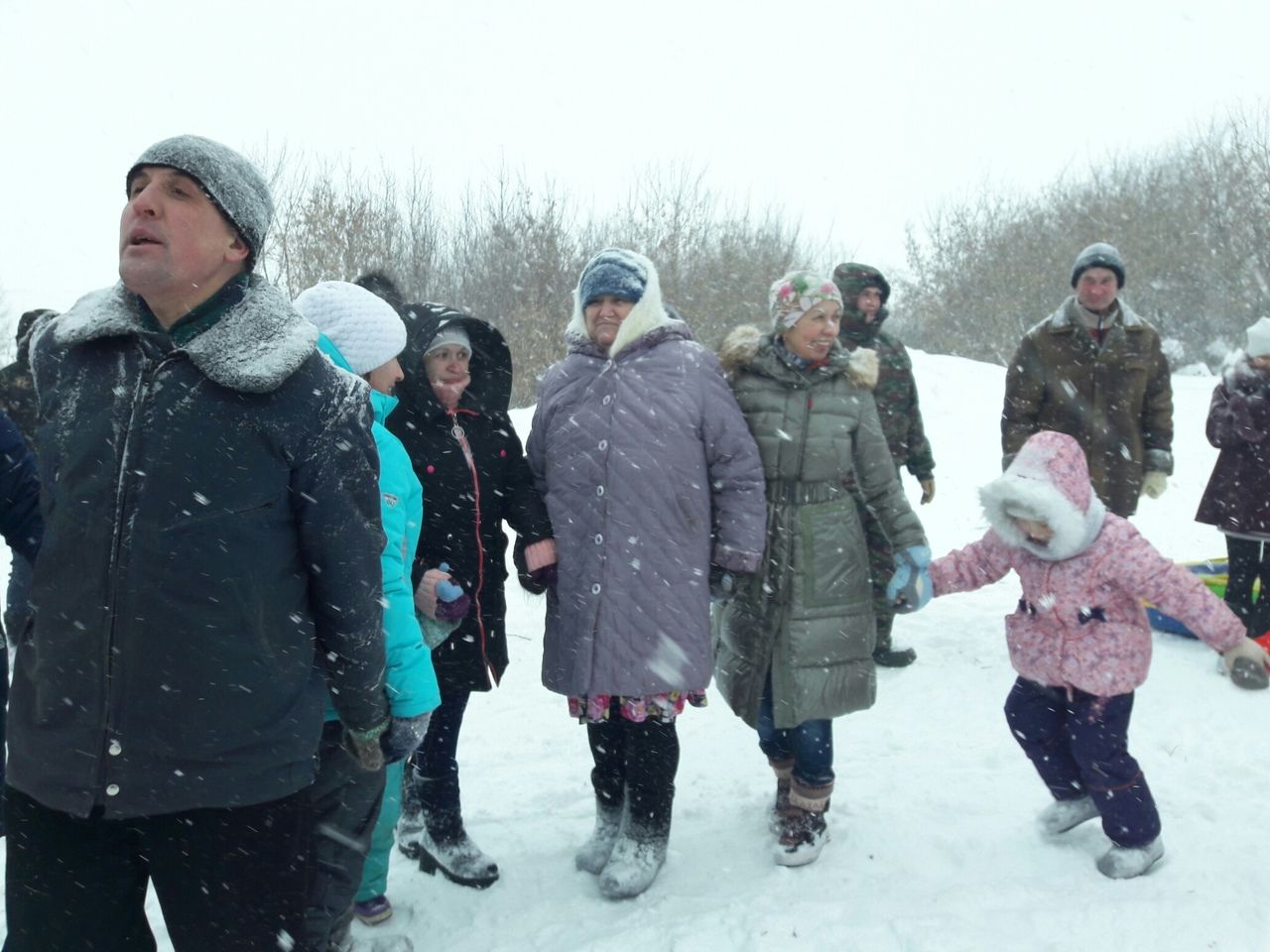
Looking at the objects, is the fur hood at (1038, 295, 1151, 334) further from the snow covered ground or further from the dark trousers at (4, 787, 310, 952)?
the dark trousers at (4, 787, 310, 952)

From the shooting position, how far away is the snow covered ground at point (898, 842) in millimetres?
2908

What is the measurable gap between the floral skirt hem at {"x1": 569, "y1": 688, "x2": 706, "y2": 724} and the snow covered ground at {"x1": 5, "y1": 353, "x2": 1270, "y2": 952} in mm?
559

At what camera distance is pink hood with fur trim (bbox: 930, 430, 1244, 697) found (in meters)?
3.12

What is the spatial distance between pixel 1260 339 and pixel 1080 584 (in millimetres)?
3083

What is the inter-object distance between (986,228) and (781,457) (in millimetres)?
29665

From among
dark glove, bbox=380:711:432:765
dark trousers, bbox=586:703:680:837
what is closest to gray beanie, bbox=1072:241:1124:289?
dark trousers, bbox=586:703:680:837

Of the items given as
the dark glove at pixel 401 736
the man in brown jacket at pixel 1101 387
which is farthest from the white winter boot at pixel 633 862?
the man in brown jacket at pixel 1101 387

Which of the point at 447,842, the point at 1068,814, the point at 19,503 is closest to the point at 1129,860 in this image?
the point at 1068,814

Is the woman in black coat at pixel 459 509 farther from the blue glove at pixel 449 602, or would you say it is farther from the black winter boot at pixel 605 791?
the black winter boot at pixel 605 791

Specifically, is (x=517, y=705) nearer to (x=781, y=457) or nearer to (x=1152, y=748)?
(x=781, y=457)

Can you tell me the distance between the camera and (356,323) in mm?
2645

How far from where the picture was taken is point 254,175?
1.97 metres

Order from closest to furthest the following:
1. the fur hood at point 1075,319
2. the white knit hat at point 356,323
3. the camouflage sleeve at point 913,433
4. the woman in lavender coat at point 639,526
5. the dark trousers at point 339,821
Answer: the dark trousers at point 339,821
the white knit hat at point 356,323
the woman in lavender coat at point 639,526
the fur hood at point 1075,319
the camouflage sleeve at point 913,433

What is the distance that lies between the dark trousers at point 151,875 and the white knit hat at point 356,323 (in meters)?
1.22
